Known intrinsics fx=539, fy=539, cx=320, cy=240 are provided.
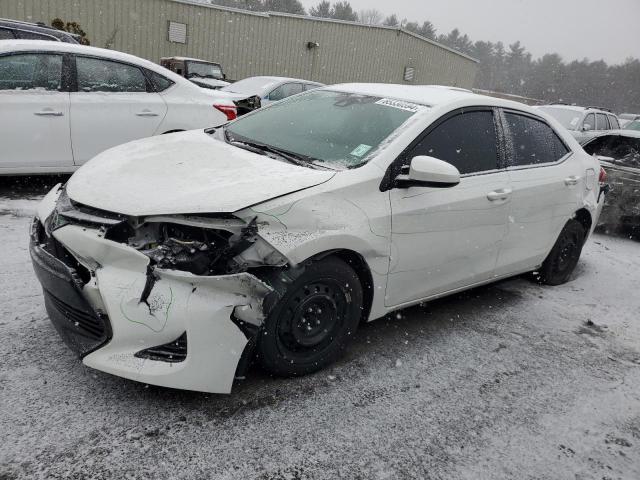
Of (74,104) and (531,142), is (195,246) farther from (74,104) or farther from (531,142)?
(74,104)

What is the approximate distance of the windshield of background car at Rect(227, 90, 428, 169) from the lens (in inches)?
125

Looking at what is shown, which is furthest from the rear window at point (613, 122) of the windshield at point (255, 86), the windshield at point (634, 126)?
the windshield at point (255, 86)

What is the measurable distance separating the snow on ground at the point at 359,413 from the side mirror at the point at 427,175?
1.07 m

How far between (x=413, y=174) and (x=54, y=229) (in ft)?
6.10

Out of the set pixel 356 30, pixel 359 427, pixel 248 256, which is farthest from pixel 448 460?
pixel 356 30

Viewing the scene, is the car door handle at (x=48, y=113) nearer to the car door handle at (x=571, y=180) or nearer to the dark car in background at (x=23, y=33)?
the dark car in background at (x=23, y=33)

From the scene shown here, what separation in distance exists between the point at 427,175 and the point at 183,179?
4.26ft

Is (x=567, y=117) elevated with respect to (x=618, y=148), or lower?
elevated

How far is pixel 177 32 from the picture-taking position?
68.5 feet

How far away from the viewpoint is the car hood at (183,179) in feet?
8.13

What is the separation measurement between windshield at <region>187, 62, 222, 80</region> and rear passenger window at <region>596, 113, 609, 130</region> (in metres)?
11.1

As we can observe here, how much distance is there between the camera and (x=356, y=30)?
25.8 meters

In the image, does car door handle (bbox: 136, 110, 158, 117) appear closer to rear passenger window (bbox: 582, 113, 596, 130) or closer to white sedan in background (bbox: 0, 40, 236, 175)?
white sedan in background (bbox: 0, 40, 236, 175)

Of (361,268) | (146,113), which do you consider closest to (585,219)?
(361,268)
